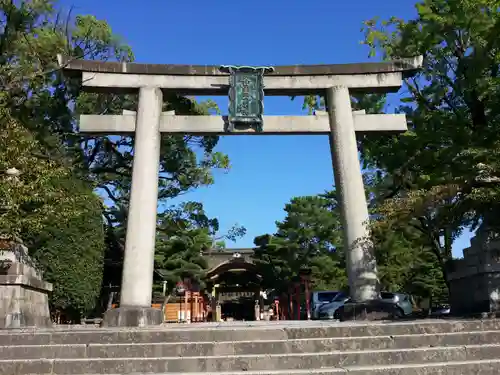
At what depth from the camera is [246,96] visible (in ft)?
35.3

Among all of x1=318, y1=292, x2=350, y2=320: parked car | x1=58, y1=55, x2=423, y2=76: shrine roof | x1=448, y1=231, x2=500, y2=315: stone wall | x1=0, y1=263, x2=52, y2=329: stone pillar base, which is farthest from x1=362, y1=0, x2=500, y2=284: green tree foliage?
x1=0, y1=263, x2=52, y2=329: stone pillar base

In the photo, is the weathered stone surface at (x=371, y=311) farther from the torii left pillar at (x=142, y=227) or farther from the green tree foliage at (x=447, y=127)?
the torii left pillar at (x=142, y=227)

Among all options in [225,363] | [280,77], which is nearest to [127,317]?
[225,363]

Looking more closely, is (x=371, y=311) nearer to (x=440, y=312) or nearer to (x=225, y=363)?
(x=225, y=363)

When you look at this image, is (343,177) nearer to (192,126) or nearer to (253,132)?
(253,132)

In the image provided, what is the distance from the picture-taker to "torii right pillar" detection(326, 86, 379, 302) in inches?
378

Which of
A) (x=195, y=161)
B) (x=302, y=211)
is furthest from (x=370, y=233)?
(x=302, y=211)

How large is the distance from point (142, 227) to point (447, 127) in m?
8.31

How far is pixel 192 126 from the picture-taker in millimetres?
10711

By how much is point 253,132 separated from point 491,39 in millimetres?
5415

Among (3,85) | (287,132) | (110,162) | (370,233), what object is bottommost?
(370,233)

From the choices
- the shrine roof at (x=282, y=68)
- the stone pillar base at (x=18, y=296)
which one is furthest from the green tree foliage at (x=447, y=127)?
the stone pillar base at (x=18, y=296)

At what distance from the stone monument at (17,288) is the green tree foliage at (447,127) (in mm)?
7229

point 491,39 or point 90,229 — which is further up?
point 491,39
